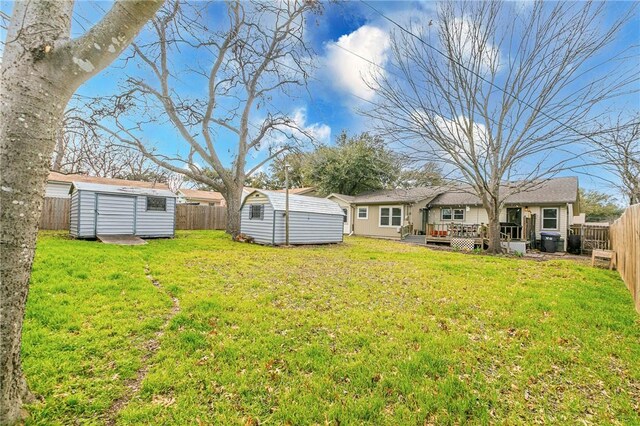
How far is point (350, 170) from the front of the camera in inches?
992

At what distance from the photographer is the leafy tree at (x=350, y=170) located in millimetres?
24703

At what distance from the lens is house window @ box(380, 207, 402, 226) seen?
1875 cm

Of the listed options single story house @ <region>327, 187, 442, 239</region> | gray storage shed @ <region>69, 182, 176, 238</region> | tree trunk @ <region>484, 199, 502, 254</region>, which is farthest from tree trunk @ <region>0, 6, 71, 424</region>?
single story house @ <region>327, 187, 442, 239</region>

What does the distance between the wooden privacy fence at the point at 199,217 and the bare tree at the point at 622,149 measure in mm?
19967

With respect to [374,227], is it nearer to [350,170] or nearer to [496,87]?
[350,170]

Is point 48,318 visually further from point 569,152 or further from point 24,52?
point 569,152

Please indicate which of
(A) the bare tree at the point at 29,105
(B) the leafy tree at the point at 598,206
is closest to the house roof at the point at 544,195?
(A) the bare tree at the point at 29,105

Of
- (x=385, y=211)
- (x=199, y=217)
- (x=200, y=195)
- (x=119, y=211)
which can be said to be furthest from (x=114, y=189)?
(x=200, y=195)

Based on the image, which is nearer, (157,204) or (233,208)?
(157,204)

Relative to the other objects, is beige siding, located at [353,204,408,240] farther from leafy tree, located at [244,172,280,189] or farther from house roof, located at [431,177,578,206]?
leafy tree, located at [244,172,280,189]

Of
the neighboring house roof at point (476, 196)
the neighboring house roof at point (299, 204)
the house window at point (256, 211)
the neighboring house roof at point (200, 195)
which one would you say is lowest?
the house window at point (256, 211)

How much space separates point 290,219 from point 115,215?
23.6 ft

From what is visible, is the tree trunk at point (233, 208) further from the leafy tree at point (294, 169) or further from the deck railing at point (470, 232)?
the deck railing at point (470, 232)

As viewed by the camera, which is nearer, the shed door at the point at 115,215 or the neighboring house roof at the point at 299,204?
the shed door at the point at 115,215
